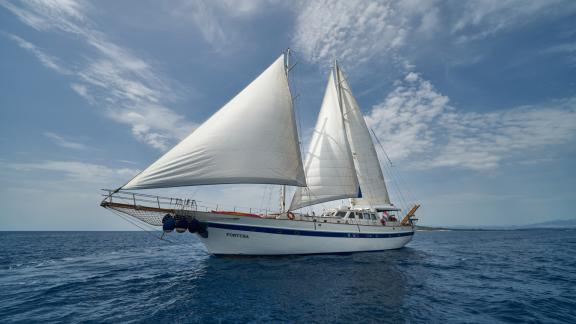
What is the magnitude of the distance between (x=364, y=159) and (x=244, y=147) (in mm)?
17211

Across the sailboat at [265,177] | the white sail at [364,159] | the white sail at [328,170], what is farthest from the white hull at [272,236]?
the white sail at [364,159]

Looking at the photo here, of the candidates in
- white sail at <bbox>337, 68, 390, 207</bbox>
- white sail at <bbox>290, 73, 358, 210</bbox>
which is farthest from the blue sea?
white sail at <bbox>337, 68, 390, 207</bbox>

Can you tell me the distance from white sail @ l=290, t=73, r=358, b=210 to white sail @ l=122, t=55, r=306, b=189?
4.80 metres

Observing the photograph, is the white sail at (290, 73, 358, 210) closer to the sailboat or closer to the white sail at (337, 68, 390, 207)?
→ the sailboat

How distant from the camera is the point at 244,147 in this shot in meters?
16.5

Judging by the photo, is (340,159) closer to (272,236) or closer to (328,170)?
(328,170)

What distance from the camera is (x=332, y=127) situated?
25.7 metres

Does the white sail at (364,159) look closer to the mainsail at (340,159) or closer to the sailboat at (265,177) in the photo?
the mainsail at (340,159)

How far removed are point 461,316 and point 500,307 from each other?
220 cm

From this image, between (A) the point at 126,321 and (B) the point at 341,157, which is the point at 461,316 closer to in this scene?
(A) the point at 126,321

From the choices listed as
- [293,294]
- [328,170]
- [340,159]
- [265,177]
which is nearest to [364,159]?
[340,159]

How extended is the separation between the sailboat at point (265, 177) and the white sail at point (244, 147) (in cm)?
6

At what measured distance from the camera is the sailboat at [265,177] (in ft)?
48.3

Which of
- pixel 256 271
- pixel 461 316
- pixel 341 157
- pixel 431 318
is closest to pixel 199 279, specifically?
pixel 256 271
